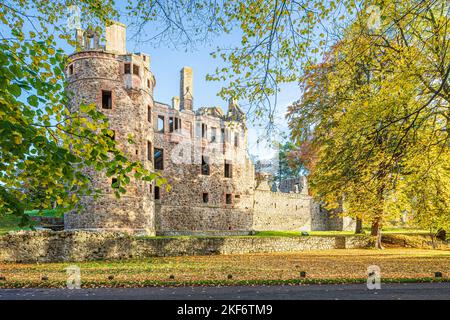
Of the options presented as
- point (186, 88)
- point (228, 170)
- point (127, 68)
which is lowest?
point (228, 170)

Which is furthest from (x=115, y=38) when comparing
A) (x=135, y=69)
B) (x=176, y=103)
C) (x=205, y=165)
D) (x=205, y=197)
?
(x=205, y=197)

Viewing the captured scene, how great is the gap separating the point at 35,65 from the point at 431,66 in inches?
450

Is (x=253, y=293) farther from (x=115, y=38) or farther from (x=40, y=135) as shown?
(x=115, y=38)

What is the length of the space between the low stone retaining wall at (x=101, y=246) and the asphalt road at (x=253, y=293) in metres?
9.13

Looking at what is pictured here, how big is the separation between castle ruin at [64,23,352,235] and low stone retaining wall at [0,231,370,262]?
412cm

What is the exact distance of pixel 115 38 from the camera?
27.0 m

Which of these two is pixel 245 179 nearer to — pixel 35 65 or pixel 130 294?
pixel 130 294

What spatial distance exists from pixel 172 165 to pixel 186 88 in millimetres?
7883

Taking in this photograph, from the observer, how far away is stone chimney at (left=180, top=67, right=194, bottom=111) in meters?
35.5

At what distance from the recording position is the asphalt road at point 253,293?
8.55 m

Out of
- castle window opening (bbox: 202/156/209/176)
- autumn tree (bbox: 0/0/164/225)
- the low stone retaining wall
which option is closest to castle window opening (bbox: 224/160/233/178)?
castle window opening (bbox: 202/156/209/176)

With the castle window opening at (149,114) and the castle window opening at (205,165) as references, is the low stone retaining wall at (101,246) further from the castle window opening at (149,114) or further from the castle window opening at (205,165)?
the castle window opening at (205,165)

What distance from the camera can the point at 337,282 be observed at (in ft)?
35.8
